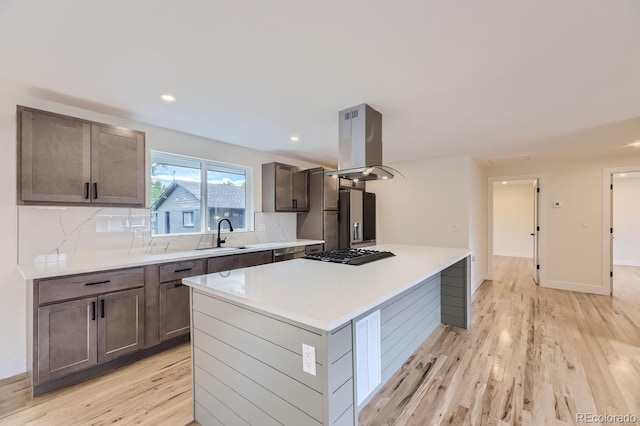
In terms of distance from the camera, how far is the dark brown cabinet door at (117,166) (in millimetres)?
2432

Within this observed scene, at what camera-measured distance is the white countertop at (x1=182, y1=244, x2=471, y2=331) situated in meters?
1.14

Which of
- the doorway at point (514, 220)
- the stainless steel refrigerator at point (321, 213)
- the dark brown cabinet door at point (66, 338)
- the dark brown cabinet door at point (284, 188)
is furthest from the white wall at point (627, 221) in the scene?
the dark brown cabinet door at point (66, 338)

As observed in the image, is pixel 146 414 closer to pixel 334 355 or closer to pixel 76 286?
pixel 76 286

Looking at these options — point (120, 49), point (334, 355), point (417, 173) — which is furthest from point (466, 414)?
point (417, 173)

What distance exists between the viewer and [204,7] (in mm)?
1321

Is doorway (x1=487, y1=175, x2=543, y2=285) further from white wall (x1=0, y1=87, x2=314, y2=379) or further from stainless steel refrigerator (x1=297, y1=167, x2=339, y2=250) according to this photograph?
white wall (x1=0, y1=87, x2=314, y2=379)

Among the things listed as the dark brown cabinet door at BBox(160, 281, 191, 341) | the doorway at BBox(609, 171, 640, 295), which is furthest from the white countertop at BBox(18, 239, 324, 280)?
the doorway at BBox(609, 171, 640, 295)

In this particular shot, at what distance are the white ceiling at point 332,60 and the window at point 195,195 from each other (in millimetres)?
622

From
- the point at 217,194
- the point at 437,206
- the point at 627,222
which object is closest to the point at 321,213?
the point at 217,194

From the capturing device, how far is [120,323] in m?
2.34

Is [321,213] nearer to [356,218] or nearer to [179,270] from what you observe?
[356,218]

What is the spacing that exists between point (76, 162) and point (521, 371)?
14.0ft

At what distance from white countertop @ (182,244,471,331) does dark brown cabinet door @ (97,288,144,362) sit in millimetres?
1112

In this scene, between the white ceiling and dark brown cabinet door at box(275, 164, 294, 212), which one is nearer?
the white ceiling
